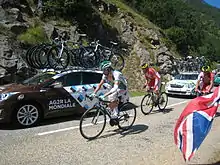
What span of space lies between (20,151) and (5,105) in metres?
1.97

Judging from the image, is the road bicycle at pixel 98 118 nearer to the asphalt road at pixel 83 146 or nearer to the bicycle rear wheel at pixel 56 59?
the asphalt road at pixel 83 146

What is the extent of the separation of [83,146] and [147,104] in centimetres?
460

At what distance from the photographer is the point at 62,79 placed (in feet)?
A: 29.5

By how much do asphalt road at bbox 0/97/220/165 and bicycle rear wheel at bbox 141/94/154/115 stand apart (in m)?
1.64

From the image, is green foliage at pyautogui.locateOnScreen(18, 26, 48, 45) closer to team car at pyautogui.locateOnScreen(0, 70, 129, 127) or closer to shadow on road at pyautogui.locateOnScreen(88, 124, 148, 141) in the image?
team car at pyautogui.locateOnScreen(0, 70, 129, 127)

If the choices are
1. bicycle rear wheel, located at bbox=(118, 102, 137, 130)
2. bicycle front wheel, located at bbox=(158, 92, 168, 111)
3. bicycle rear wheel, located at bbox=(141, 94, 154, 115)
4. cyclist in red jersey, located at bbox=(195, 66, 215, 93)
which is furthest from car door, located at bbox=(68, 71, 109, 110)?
cyclist in red jersey, located at bbox=(195, 66, 215, 93)

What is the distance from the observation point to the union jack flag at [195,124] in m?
4.72

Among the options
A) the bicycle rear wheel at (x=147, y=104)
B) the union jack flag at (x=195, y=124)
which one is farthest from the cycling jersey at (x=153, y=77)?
the union jack flag at (x=195, y=124)

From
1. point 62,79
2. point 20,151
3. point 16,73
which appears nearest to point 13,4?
point 16,73

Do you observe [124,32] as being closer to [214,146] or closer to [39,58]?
[39,58]

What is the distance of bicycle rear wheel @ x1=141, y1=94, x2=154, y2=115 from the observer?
411 inches

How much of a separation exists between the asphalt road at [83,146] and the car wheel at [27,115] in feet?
0.81

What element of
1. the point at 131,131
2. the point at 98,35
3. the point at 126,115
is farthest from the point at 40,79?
the point at 98,35

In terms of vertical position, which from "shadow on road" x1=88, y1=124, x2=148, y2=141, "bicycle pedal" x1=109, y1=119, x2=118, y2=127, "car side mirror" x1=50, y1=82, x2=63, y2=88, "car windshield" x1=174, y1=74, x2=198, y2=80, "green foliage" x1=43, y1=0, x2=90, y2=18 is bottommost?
"shadow on road" x1=88, y1=124, x2=148, y2=141
